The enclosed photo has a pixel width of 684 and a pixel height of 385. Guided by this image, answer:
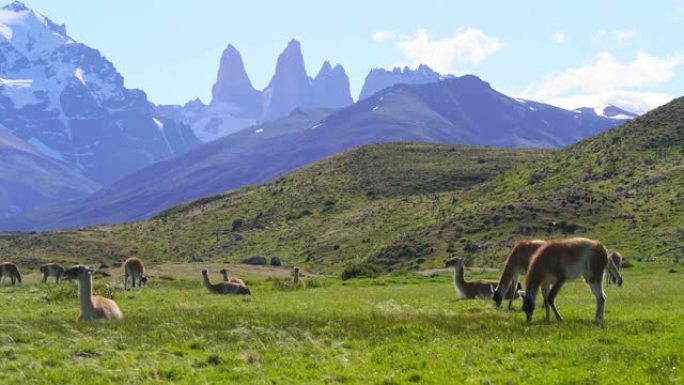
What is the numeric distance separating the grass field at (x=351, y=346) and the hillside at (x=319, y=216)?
5607 cm

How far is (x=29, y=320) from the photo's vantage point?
23.1m

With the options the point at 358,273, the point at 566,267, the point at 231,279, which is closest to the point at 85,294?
the point at 566,267

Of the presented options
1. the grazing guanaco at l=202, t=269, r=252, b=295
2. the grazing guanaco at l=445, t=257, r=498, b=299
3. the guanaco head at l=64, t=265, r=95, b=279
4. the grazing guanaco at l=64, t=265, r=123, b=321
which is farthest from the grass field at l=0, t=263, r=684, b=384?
the grazing guanaco at l=202, t=269, r=252, b=295

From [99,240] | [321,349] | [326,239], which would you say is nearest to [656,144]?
[326,239]

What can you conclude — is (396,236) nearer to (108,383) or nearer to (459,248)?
→ (459,248)

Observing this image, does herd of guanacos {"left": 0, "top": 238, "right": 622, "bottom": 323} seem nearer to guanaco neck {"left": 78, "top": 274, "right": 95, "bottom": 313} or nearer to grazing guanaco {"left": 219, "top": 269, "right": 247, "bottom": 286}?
guanaco neck {"left": 78, "top": 274, "right": 95, "bottom": 313}

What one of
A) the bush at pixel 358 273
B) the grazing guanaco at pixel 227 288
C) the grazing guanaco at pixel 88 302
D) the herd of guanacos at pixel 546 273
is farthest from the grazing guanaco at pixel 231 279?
the bush at pixel 358 273

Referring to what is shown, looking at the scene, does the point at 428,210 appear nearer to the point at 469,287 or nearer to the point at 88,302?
the point at 469,287

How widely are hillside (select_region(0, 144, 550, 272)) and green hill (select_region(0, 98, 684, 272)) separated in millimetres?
343

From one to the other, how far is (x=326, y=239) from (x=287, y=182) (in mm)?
50479

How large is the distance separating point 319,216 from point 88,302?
10206cm

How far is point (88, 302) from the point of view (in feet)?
75.2

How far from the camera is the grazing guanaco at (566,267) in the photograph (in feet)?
65.8

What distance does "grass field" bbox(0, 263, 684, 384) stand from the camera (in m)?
14.2
